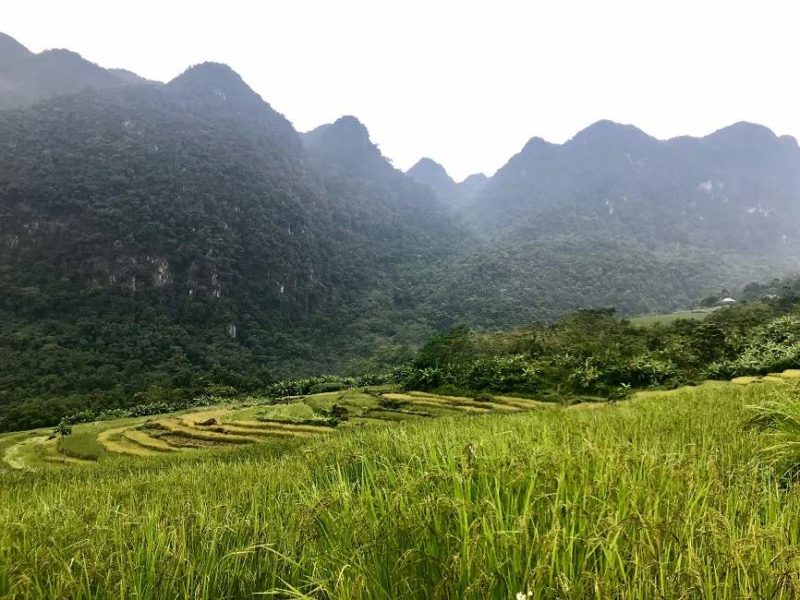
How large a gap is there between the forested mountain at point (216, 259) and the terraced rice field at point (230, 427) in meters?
18.1

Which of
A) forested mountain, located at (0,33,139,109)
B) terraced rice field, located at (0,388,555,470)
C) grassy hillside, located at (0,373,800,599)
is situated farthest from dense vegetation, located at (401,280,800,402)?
forested mountain, located at (0,33,139,109)

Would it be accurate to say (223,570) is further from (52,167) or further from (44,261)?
(52,167)

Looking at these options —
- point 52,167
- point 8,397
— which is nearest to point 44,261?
point 52,167

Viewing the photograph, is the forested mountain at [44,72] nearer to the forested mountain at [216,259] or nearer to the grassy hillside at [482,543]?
the forested mountain at [216,259]

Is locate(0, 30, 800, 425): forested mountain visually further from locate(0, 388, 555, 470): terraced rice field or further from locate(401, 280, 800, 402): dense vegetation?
locate(401, 280, 800, 402): dense vegetation

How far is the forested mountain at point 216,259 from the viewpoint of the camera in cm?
7200

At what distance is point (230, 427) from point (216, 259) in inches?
3664

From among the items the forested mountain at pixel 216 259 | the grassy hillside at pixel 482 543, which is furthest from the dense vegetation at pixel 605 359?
the forested mountain at pixel 216 259

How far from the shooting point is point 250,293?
10800 cm

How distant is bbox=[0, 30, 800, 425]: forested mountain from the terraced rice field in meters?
18.1

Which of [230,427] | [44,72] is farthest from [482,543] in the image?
[44,72]

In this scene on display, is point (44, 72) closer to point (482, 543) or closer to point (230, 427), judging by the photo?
point (230, 427)

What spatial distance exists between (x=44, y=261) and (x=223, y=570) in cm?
10958

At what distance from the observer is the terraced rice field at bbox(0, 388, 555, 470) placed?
20.2 metres
